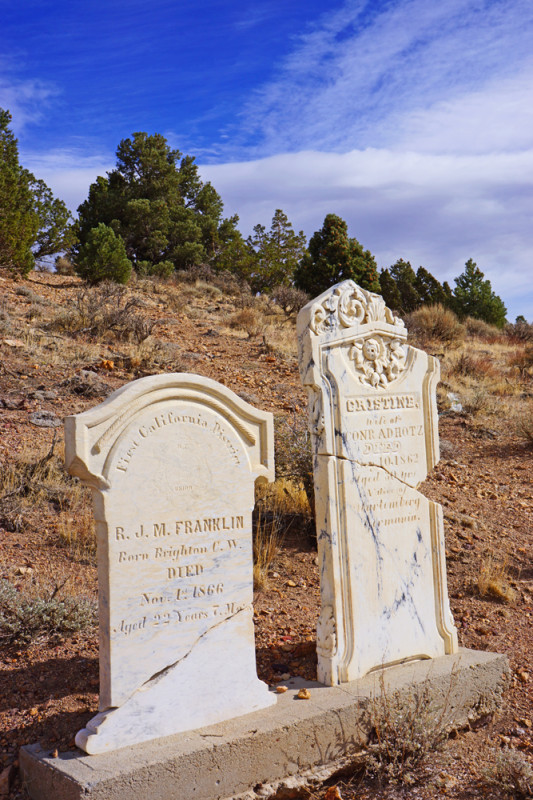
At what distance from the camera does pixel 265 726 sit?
3568 mm

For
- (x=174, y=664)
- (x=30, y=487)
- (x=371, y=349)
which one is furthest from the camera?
(x=30, y=487)

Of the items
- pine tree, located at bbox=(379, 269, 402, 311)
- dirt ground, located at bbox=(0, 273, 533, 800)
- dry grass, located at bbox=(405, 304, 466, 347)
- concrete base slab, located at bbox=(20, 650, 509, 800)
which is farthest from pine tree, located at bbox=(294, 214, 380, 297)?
concrete base slab, located at bbox=(20, 650, 509, 800)

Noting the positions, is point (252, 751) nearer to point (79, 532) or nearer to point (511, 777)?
point (511, 777)

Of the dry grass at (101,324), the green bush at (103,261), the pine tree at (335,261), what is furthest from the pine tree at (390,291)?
the dry grass at (101,324)

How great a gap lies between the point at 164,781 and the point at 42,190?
76.4 ft

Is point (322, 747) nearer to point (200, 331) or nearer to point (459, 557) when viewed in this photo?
point (459, 557)

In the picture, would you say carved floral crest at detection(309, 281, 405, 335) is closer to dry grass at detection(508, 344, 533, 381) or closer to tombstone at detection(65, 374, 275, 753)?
tombstone at detection(65, 374, 275, 753)

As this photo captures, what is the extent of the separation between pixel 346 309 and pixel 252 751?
8.34ft

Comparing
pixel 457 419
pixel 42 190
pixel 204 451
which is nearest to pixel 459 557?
pixel 204 451

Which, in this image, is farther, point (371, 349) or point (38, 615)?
point (38, 615)

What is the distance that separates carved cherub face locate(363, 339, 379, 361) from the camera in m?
4.50

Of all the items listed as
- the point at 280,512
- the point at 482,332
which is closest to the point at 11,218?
the point at 280,512

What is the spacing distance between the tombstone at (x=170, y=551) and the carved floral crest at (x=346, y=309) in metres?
0.75

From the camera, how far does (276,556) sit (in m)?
6.43
